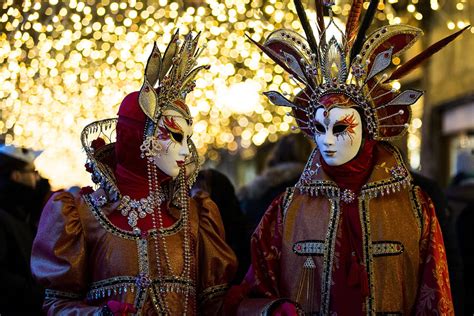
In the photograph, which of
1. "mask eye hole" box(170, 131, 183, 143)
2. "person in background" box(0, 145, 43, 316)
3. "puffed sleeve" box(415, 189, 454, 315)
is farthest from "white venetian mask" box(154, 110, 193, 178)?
"person in background" box(0, 145, 43, 316)

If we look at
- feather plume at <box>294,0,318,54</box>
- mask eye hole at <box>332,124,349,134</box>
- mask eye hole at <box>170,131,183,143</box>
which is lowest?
mask eye hole at <box>170,131,183,143</box>

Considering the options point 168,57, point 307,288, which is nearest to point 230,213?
point 307,288

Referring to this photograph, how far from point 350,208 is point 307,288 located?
42cm

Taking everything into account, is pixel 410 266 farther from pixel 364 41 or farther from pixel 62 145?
pixel 62 145

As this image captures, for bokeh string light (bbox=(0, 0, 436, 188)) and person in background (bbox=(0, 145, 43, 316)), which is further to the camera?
bokeh string light (bbox=(0, 0, 436, 188))

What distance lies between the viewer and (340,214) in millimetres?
4520

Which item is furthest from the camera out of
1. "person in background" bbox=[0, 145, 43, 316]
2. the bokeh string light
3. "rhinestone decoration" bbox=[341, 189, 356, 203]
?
the bokeh string light

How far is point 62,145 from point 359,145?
350cm

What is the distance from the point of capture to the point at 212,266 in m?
4.48

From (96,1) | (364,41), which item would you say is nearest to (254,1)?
(96,1)

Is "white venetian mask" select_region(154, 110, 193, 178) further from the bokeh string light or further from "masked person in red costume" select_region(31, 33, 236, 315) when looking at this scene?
the bokeh string light

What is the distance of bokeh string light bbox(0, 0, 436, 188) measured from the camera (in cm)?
620

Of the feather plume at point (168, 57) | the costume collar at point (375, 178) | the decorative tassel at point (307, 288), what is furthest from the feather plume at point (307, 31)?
the decorative tassel at point (307, 288)

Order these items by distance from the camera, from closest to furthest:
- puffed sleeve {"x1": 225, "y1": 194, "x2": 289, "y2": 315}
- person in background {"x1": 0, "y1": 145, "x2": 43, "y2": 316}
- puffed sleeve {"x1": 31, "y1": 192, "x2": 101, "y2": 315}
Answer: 1. puffed sleeve {"x1": 31, "y1": 192, "x2": 101, "y2": 315}
2. puffed sleeve {"x1": 225, "y1": 194, "x2": 289, "y2": 315}
3. person in background {"x1": 0, "y1": 145, "x2": 43, "y2": 316}
